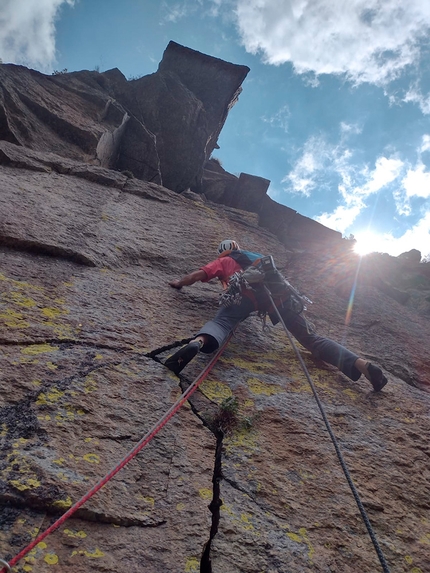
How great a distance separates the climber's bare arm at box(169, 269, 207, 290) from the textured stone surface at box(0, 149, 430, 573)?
0.16m

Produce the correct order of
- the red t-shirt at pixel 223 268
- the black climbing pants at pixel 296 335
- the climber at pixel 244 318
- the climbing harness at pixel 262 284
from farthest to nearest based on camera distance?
the red t-shirt at pixel 223 268, the climbing harness at pixel 262 284, the black climbing pants at pixel 296 335, the climber at pixel 244 318

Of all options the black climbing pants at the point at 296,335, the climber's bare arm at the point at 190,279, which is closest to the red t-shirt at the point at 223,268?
the climber's bare arm at the point at 190,279

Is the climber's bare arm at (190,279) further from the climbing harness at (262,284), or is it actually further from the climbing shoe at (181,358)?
the climbing shoe at (181,358)

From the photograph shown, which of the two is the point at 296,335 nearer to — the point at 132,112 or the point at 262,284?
the point at 262,284

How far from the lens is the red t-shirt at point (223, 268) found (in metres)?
5.55

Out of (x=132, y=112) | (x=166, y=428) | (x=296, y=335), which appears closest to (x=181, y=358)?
(x=166, y=428)

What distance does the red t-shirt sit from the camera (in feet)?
18.2

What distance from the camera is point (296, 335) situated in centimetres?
500

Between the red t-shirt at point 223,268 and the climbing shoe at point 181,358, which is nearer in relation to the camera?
the climbing shoe at point 181,358

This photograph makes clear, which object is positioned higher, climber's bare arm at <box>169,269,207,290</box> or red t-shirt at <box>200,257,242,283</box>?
red t-shirt at <box>200,257,242,283</box>

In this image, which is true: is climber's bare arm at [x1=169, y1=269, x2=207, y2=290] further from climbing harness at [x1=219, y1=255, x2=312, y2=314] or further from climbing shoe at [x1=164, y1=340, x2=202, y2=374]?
climbing shoe at [x1=164, y1=340, x2=202, y2=374]

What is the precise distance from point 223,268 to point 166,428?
3.01 meters

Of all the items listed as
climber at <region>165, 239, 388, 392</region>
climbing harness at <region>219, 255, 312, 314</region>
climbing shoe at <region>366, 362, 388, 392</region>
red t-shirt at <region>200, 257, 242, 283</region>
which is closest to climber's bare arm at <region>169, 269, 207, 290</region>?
climber at <region>165, 239, 388, 392</region>

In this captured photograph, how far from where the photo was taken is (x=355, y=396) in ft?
13.7
